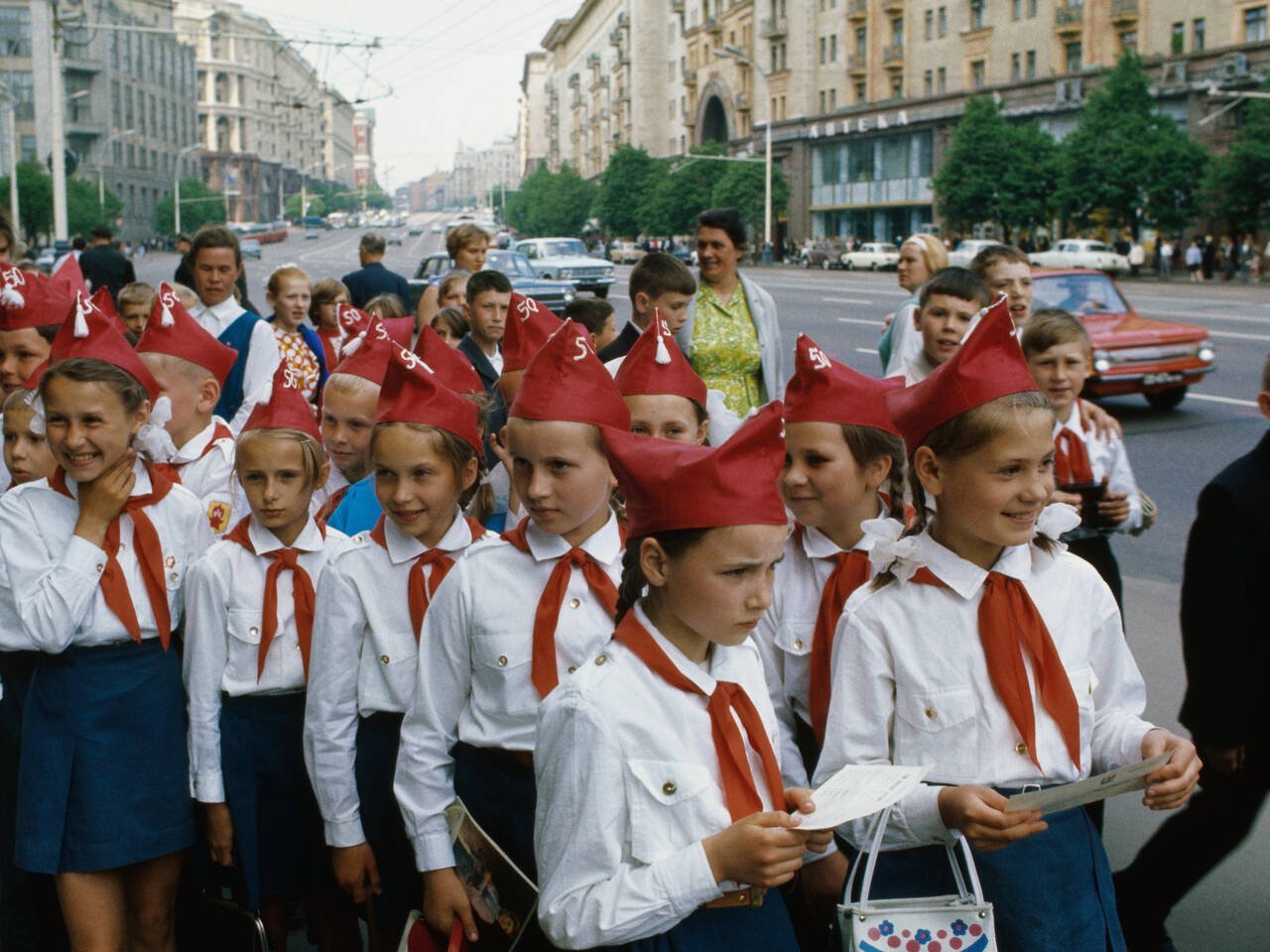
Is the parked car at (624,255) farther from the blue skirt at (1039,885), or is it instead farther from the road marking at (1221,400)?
the blue skirt at (1039,885)

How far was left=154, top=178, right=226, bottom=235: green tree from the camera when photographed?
97562 millimetres

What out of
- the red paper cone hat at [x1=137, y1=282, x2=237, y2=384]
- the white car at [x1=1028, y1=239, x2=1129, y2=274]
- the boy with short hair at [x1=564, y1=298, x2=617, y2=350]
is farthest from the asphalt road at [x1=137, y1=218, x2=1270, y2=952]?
the white car at [x1=1028, y1=239, x2=1129, y2=274]

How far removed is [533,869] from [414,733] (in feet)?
1.24

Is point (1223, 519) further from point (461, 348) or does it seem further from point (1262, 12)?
point (1262, 12)

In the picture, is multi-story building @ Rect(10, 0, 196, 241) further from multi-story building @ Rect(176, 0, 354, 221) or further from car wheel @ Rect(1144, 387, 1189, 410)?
car wheel @ Rect(1144, 387, 1189, 410)

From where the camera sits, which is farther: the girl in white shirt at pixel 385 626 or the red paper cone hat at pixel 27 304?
the red paper cone hat at pixel 27 304

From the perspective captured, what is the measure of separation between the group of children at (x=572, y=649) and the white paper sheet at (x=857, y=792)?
79mm

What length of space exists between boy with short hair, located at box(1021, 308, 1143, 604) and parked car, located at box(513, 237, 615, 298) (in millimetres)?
27924

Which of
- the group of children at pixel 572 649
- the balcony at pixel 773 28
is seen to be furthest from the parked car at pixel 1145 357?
the balcony at pixel 773 28

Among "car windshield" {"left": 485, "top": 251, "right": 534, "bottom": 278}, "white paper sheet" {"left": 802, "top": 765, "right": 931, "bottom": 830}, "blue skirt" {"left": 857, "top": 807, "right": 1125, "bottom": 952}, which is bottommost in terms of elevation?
"blue skirt" {"left": 857, "top": 807, "right": 1125, "bottom": 952}

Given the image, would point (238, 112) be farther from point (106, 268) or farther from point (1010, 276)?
point (1010, 276)

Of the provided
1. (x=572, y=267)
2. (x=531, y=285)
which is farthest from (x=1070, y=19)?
(x=531, y=285)

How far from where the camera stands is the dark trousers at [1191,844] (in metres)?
3.55

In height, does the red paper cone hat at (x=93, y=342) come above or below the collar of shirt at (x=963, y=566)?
above
